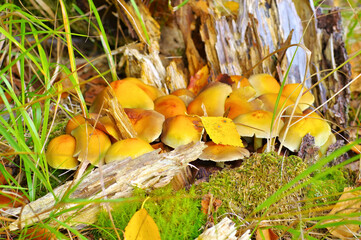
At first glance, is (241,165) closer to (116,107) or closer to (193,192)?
(193,192)

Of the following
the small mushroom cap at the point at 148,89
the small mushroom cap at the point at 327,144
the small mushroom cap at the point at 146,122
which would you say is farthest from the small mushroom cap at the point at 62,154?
the small mushroom cap at the point at 327,144

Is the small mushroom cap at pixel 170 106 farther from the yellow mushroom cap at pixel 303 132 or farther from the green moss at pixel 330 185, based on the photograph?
the green moss at pixel 330 185

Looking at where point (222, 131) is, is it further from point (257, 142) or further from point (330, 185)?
point (330, 185)

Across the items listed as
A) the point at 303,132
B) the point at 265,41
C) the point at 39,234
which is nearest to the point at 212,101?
A: the point at 303,132

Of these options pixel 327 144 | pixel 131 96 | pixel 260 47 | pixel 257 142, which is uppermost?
pixel 260 47

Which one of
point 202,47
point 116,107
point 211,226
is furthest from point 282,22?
point 211,226

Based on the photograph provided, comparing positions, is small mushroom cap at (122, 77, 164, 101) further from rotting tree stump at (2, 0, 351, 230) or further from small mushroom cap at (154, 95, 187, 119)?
rotting tree stump at (2, 0, 351, 230)

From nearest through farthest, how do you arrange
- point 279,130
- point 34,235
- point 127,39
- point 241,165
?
point 34,235
point 241,165
point 279,130
point 127,39
